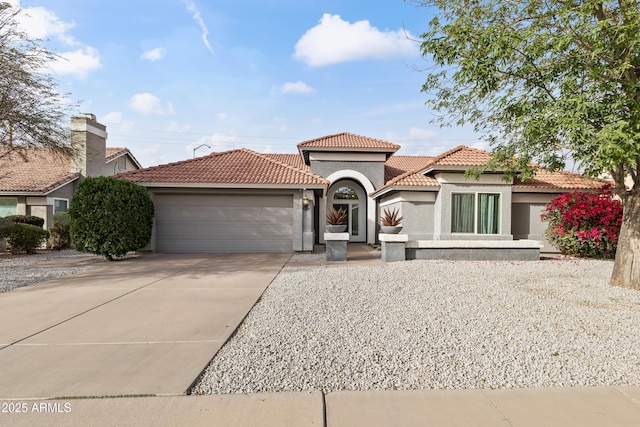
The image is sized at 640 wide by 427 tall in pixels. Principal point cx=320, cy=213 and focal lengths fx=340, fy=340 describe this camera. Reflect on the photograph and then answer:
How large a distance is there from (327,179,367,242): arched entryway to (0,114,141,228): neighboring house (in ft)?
43.4

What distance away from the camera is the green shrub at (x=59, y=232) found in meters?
16.4

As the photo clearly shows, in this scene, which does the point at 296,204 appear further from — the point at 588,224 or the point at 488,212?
the point at 588,224

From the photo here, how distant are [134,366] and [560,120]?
763cm

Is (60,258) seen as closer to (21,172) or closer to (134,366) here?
(21,172)

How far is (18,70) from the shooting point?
1134 centimetres

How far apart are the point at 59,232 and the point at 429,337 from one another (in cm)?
1842

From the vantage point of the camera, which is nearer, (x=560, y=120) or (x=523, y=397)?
(x=523, y=397)

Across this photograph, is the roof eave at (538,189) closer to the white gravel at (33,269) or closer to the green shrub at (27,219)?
the white gravel at (33,269)

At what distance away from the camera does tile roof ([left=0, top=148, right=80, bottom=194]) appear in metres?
17.3

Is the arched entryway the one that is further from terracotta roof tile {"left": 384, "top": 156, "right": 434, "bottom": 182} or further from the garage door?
the garage door

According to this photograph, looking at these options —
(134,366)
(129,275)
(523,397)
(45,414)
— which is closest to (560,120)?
(523,397)

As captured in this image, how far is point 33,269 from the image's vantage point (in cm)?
1031

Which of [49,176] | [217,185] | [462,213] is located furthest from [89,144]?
[462,213]

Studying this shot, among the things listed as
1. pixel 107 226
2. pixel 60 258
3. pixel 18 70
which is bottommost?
pixel 60 258
